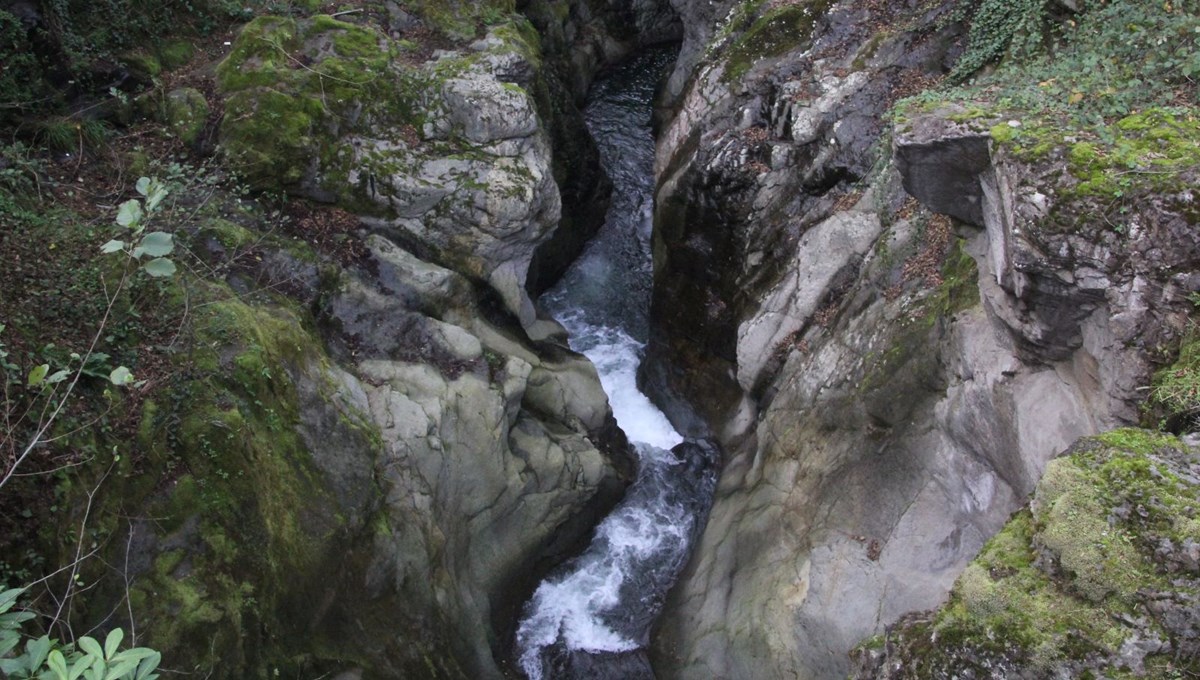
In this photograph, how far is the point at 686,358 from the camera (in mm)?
17125

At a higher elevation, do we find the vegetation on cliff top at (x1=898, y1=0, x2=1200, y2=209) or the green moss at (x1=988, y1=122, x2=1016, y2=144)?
the vegetation on cliff top at (x1=898, y1=0, x2=1200, y2=209)

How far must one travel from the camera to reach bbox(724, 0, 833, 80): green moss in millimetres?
17078

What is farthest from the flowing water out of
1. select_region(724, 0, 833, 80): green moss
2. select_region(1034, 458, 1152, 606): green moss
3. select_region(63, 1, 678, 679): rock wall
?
select_region(1034, 458, 1152, 606): green moss

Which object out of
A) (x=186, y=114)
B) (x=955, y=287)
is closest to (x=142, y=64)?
(x=186, y=114)

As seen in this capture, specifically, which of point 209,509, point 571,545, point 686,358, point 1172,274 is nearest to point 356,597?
point 209,509

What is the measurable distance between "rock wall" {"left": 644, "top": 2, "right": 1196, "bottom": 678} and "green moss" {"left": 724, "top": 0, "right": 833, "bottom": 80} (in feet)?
0.22

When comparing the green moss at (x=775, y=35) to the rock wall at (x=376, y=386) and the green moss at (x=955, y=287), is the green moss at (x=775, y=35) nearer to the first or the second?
the rock wall at (x=376, y=386)

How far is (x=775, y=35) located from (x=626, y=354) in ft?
26.8

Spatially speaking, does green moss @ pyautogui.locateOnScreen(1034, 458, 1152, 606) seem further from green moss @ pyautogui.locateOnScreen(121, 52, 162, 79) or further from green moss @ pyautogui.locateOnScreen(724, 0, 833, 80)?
green moss @ pyautogui.locateOnScreen(121, 52, 162, 79)

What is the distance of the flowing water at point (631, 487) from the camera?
44.5 feet

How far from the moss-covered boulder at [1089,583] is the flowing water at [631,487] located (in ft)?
24.9

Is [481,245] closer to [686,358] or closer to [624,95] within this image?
[686,358]

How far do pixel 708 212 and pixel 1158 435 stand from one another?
35.9 ft

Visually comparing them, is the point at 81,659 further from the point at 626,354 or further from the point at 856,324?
the point at 626,354
